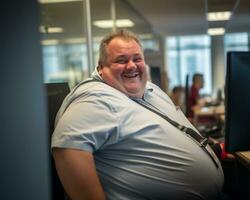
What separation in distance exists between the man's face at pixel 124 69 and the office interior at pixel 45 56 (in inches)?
12.7

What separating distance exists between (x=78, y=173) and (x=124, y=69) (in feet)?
2.07

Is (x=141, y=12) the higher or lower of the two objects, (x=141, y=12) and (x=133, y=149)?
the higher

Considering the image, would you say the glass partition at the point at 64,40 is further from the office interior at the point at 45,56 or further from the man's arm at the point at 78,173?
the man's arm at the point at 78,173

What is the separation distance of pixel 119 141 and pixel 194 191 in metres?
0.40

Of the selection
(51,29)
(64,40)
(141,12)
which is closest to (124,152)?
(51,29)

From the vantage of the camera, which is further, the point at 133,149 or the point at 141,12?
the point at 141,12

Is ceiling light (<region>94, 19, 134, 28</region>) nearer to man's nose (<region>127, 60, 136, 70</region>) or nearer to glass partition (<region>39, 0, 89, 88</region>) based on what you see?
glass partition (<region>39, 0, 89, 88</region>)

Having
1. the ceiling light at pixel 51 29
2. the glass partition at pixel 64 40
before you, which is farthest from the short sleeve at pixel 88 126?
the ceiling light at pixel 51 29

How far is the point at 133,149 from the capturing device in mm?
1614

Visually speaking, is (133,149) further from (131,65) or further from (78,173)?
(131,65)

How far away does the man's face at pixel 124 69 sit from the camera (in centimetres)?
187

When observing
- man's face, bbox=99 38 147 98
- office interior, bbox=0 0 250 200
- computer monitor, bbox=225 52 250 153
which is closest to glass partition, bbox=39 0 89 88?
office interior, bbox=0 0 250 200

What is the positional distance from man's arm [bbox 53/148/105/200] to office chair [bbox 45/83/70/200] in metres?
0.15

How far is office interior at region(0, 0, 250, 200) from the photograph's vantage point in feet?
3.37
